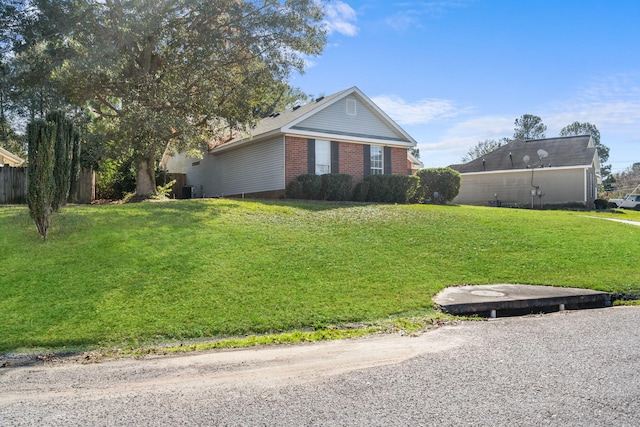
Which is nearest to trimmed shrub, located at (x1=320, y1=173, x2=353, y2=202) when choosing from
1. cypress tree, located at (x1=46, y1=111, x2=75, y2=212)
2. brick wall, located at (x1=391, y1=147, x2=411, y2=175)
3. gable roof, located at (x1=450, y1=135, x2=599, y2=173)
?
brick wall, located at (x1=391, y1=147, x2=411, y2=175)

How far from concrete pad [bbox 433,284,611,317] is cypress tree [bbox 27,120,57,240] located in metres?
7.57

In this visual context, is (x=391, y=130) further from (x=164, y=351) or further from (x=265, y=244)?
(x=164, y=351)

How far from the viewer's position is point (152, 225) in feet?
36.0

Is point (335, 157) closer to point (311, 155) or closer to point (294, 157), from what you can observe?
point (311, 155)

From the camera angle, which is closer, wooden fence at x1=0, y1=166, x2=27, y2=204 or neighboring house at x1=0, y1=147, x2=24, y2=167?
wooden fence at x1=0, y1=166, x2=27, y2=204

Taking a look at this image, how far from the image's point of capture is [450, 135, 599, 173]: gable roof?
30453 mm

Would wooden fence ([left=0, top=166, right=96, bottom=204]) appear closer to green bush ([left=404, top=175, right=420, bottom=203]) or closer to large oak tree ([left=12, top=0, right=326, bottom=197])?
large oak tree ([left=12, top=0, right=326, bottom=197])

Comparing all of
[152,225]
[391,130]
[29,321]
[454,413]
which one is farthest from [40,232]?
[391,130]

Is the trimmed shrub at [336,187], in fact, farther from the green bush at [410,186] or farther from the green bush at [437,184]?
the green bush at [437,184]

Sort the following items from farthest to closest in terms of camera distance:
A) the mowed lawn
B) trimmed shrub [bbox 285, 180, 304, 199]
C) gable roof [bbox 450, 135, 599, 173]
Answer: gable roof [bbox 450, 135, 599, 173] < trimmed shrub [bbox 285, 180, 304, 199] < the mowed lawn

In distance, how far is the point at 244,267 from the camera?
8680 millimetres

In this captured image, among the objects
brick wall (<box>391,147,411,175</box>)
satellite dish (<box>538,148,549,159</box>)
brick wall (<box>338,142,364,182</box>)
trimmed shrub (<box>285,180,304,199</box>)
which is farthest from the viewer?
→ satellite dish (<box>538,148,549,159</box>)

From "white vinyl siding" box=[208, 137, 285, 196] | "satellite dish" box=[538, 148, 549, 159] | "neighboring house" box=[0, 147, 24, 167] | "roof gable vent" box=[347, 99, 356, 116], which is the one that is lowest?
"white vinyl siding" box=[208, 137, 285, 196]

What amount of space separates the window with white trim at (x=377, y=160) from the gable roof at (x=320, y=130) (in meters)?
0.45
